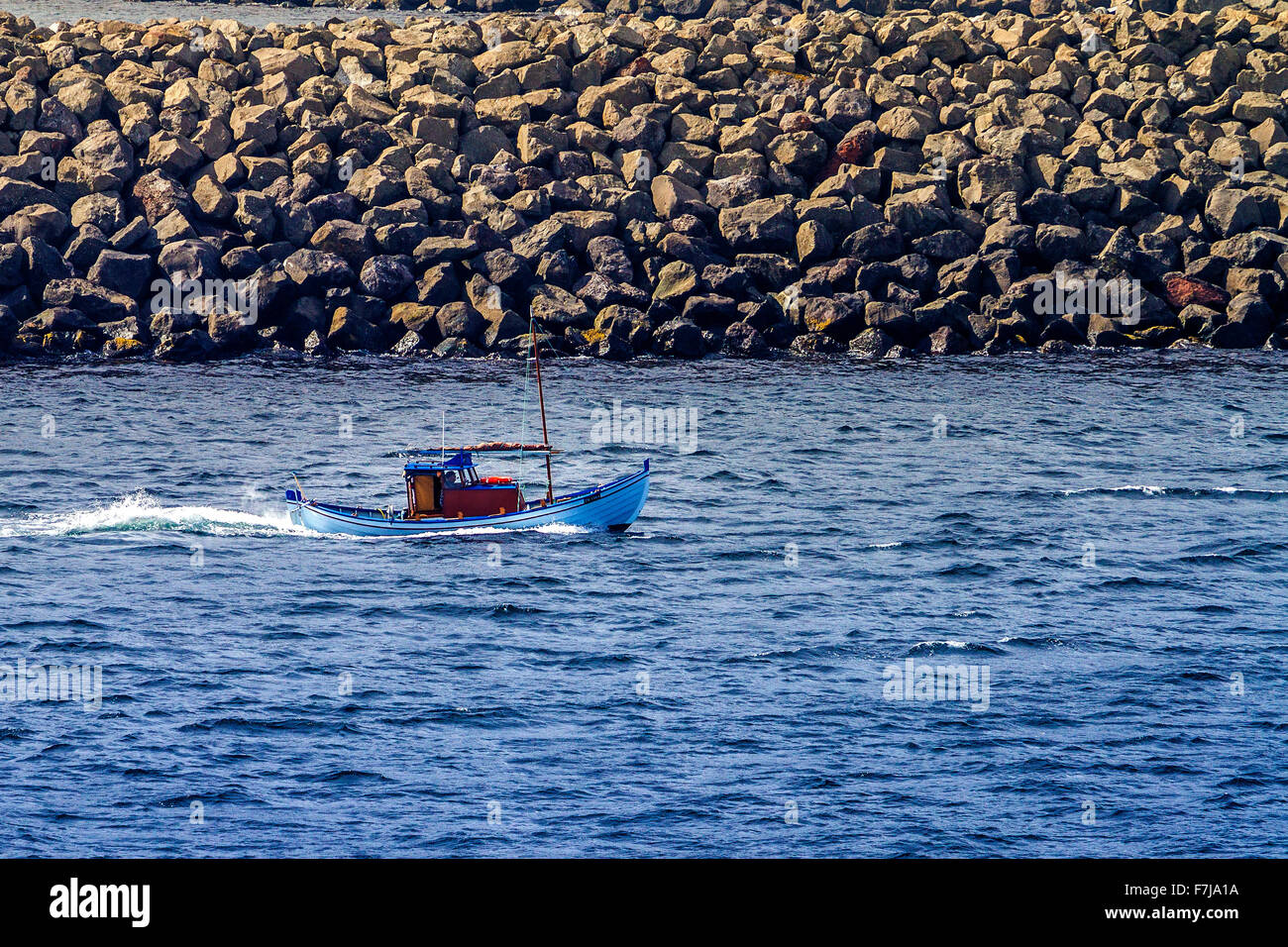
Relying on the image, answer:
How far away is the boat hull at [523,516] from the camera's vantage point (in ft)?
106

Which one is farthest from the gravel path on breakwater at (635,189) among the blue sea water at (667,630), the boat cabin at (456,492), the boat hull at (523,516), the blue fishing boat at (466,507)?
the boat hull at (523,516)

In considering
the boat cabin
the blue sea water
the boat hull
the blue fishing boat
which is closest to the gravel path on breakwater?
the blue sea water

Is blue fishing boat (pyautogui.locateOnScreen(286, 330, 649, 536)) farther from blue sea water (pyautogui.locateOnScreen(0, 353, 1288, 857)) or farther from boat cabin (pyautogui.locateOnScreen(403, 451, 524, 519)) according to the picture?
blue sea water (pyautogui.locateOnScreen(0, 353, 1288, 857))

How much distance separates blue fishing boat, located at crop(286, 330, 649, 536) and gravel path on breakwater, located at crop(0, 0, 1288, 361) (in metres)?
17.3

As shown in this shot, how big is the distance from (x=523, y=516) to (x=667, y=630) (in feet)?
25.3

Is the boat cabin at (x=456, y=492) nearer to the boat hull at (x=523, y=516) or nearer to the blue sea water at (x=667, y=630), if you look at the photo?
the boat hull at (x=523, y=516)

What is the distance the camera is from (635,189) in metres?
53.9

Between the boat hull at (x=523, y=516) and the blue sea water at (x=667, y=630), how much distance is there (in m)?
0.49

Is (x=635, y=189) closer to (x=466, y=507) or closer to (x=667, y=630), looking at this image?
(x=466, y=507)

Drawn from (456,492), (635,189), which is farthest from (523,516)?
(635,189)

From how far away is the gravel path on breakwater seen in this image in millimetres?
50344

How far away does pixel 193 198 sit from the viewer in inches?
2083
